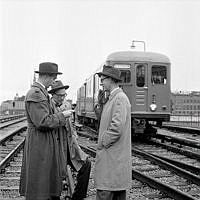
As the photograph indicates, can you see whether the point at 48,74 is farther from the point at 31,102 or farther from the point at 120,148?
the point at 120,148

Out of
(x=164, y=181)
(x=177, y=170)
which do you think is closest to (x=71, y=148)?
(x=164, y=181)

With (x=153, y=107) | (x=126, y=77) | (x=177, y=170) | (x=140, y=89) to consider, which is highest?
(x=126, y=77)

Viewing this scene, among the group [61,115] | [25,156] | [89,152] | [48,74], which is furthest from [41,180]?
[89,152]

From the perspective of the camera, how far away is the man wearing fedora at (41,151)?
392 centimetres

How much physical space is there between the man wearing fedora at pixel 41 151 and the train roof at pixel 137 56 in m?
10.2

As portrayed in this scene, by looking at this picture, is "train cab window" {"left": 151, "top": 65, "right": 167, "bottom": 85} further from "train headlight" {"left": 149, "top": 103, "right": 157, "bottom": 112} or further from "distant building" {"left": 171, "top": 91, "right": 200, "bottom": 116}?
"distant building" {"left": 171, "top": 91, "right": 200, "bottom": 116}

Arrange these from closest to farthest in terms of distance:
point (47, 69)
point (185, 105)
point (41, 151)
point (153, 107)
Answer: point (41, 151) < point (47, 69) < point (153, 107) < point (185, 105)

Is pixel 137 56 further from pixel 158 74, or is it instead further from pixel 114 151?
pixel 114 151

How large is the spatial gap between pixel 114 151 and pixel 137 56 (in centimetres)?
1059

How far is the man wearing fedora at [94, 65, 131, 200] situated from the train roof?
397 inches

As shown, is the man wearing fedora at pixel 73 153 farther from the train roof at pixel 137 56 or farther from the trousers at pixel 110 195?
the train roof at pixel 137 56

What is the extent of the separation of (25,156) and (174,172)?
4759mm

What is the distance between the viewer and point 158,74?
14.5 metres

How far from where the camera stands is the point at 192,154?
10.8 meters
